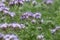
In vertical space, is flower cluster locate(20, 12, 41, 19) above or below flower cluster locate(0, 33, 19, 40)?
above

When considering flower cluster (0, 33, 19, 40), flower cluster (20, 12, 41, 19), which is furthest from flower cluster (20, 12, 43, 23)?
flower cluster (0, 33, 19, 40)

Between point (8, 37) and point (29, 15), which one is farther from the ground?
point (29, 15)

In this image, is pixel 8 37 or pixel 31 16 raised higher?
pixel 31 16

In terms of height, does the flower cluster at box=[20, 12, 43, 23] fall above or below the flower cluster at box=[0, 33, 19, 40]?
above

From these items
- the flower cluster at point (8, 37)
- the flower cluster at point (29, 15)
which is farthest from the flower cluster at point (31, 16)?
the flower cluster at point (8, 37)

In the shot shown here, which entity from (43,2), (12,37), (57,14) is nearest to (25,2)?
(43,2)

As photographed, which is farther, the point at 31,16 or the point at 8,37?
the point at 31,16

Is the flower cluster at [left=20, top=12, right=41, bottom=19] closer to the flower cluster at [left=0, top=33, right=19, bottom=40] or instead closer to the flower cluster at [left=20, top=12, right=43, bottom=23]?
the flower cluster at [left=20, top=12, right=43, bottom=23]

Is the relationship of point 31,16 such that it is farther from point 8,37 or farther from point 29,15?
point 8,37

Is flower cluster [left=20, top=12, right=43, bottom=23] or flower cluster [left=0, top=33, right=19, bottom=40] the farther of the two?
flower cluster [left=20, top=12, right=43, bottom=23]

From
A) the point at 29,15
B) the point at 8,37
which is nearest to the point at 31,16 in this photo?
the point at 29,15

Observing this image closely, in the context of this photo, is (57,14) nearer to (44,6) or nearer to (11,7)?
(44,6)
